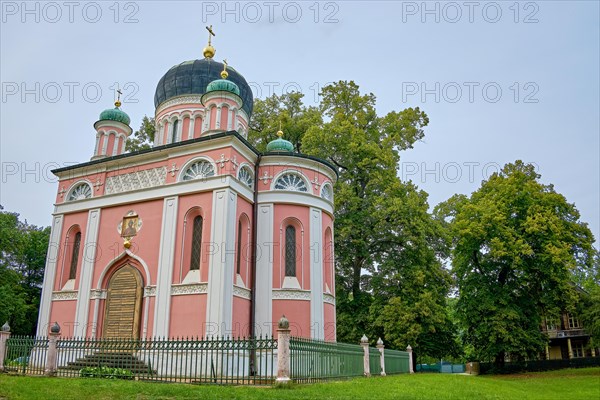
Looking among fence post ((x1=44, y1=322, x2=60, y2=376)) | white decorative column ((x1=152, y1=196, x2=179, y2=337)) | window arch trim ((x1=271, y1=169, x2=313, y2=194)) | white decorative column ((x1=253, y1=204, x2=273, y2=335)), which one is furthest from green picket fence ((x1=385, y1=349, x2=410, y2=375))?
fence post ((x1=44, y1=322, x2=60, y2=376))

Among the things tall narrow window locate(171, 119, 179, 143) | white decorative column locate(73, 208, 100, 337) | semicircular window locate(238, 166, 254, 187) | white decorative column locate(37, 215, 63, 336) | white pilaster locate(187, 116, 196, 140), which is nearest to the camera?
white decorative column locate(73, 208, 100, 337)

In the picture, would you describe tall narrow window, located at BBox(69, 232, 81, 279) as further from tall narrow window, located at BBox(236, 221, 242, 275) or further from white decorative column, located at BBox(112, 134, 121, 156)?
tall narrow window, located at BBox(236, 221, 242, 275)

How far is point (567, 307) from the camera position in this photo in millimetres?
26000

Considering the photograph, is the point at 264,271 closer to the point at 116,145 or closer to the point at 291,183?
the point at 291,183

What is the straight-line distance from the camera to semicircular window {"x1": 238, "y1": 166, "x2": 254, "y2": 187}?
17.6 meters

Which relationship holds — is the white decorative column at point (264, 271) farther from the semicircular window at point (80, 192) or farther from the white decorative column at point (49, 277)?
the white decorative column at point (49, 277)

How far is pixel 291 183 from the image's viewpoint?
1873cm

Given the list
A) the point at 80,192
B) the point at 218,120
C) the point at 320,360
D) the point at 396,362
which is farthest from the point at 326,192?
the point at 80,192

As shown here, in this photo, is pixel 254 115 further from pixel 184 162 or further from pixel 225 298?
pixel 225 298

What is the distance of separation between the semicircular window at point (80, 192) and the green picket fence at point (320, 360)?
11781 millimetres

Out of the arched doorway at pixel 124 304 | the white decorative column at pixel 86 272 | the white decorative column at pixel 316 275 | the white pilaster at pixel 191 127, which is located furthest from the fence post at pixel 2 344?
the white pilaster at pixel 191 127

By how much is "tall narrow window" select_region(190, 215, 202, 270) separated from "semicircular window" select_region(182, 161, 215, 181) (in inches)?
56.4

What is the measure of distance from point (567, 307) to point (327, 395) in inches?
864

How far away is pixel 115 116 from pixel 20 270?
60.7ft
